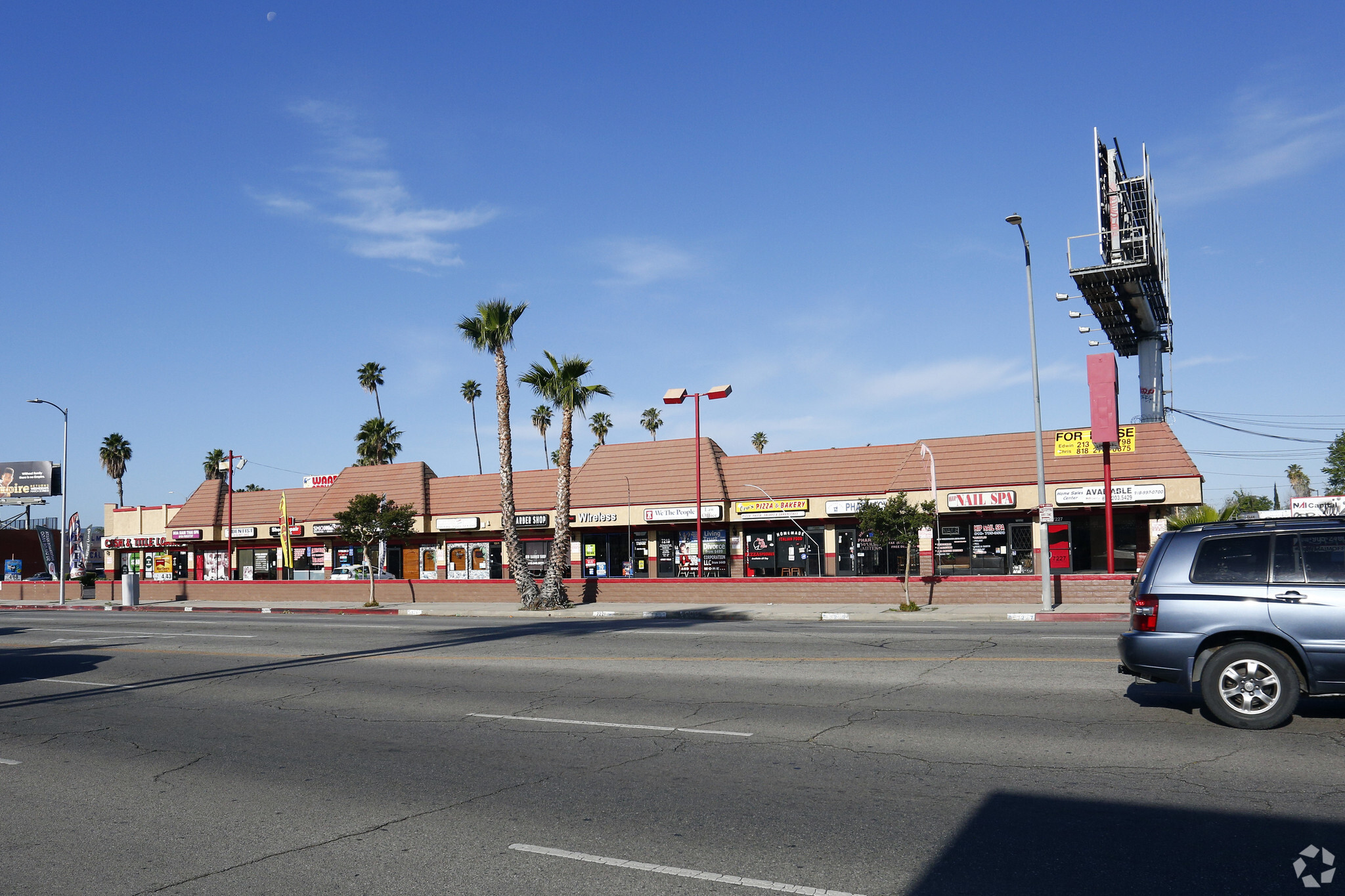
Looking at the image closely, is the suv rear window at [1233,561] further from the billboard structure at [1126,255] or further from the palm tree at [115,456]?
the palm tree at [115,456]

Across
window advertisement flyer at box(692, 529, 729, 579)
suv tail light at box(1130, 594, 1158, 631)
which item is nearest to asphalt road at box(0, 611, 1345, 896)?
suv tail light at box(1130, 594, 1158, 631)

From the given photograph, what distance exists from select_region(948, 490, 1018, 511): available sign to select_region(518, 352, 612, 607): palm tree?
511 inches

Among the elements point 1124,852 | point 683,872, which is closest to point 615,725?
point 683,872

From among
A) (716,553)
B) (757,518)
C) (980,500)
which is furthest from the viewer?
(716,553)

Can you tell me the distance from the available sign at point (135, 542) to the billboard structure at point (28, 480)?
2036 cm

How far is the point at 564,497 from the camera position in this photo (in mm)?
32938

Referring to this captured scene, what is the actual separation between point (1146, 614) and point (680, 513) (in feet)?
95.2

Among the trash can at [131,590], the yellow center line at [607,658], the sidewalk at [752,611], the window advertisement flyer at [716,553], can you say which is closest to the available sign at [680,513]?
the window advertisement flyer at [716,553]

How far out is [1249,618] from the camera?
8766 millimetres

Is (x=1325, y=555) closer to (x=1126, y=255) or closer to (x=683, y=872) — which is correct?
(x=683, y=872)

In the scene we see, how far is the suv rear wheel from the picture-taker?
28.2 ft

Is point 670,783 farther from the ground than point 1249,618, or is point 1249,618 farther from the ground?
point 1249,618

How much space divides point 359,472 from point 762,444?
5466 centimetres

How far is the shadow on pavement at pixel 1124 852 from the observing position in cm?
508
